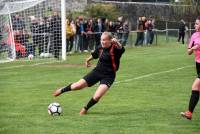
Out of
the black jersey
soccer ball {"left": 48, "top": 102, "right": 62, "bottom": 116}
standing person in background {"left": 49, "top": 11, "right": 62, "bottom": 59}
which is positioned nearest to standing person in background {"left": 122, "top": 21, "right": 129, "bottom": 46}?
standing person in background {"left": 49, "top": 11, "right": 62, "bottom": 59}

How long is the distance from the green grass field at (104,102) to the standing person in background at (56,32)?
3.24 meters

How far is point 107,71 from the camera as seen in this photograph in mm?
11766

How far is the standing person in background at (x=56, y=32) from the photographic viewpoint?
2589 cm

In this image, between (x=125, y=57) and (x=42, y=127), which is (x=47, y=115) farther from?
(x=125, y=57)

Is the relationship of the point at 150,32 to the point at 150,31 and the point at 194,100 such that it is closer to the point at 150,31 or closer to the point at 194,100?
the point at 150,31

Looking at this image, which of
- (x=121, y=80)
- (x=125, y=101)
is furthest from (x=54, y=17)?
(x=125, y=101)

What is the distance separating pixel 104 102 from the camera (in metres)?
13.2

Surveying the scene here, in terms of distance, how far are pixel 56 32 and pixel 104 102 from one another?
43.6 ft

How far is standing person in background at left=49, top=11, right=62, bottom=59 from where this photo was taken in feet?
84.9

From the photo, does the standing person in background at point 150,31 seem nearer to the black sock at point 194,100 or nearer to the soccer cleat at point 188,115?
the black sock at point 194,100

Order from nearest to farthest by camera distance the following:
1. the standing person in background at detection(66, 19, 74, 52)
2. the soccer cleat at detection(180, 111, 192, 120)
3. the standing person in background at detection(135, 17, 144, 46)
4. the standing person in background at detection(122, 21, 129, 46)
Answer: the soccer cleat at detection(180, 111, 192, 120), the standing person in background at detection(66, 19, 74, 52), the standing person in background at detection(122, 21, 129, 46), the standing person in background at detection(135, 17, 144, 46)

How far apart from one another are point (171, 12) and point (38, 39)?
2346 cm

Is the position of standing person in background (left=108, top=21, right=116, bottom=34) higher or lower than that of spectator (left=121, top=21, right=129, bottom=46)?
higher

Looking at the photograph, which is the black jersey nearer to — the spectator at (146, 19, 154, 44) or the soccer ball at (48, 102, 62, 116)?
the soccer ball at (48, 102, 62, 116)
